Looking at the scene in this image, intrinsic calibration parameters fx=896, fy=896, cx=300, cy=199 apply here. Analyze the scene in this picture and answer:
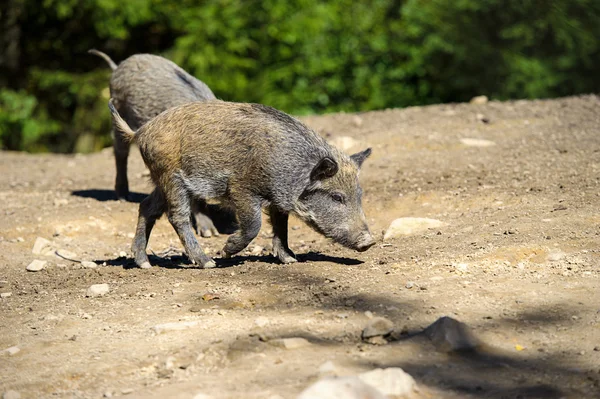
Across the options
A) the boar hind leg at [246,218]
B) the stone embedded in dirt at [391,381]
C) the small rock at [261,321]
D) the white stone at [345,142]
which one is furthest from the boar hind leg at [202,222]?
the stone embedded in dirt at [391,381]

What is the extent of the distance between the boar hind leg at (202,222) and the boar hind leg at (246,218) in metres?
1.69

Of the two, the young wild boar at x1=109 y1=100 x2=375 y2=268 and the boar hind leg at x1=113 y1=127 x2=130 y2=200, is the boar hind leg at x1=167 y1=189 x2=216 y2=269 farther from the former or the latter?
the boar hind leg at x1=113 y1=127 x2=130 y2=200

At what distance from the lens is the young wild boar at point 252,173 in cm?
623

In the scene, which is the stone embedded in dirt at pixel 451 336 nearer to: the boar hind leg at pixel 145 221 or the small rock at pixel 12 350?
the small rock at pixel 12 350

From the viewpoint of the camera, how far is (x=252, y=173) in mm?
6227

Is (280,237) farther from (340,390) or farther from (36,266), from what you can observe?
(340,390)

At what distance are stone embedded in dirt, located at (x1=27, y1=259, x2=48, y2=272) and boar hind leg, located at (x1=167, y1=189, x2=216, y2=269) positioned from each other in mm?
1042

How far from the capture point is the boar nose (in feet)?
20.1

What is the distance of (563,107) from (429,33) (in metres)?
4.58

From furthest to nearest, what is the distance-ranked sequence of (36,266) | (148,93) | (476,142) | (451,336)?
(476,142), (148,93), (36,266), (451,336)

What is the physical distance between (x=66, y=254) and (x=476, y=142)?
14.8ft

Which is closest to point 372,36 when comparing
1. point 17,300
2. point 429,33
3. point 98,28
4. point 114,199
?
point 429,33

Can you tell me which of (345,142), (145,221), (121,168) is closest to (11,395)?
(145,221)

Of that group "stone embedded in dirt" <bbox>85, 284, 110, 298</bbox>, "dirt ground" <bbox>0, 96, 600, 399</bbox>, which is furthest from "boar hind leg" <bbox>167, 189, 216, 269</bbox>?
"stone embedded in dirt" <bbox>85, 284, 110, 298</bbox>
